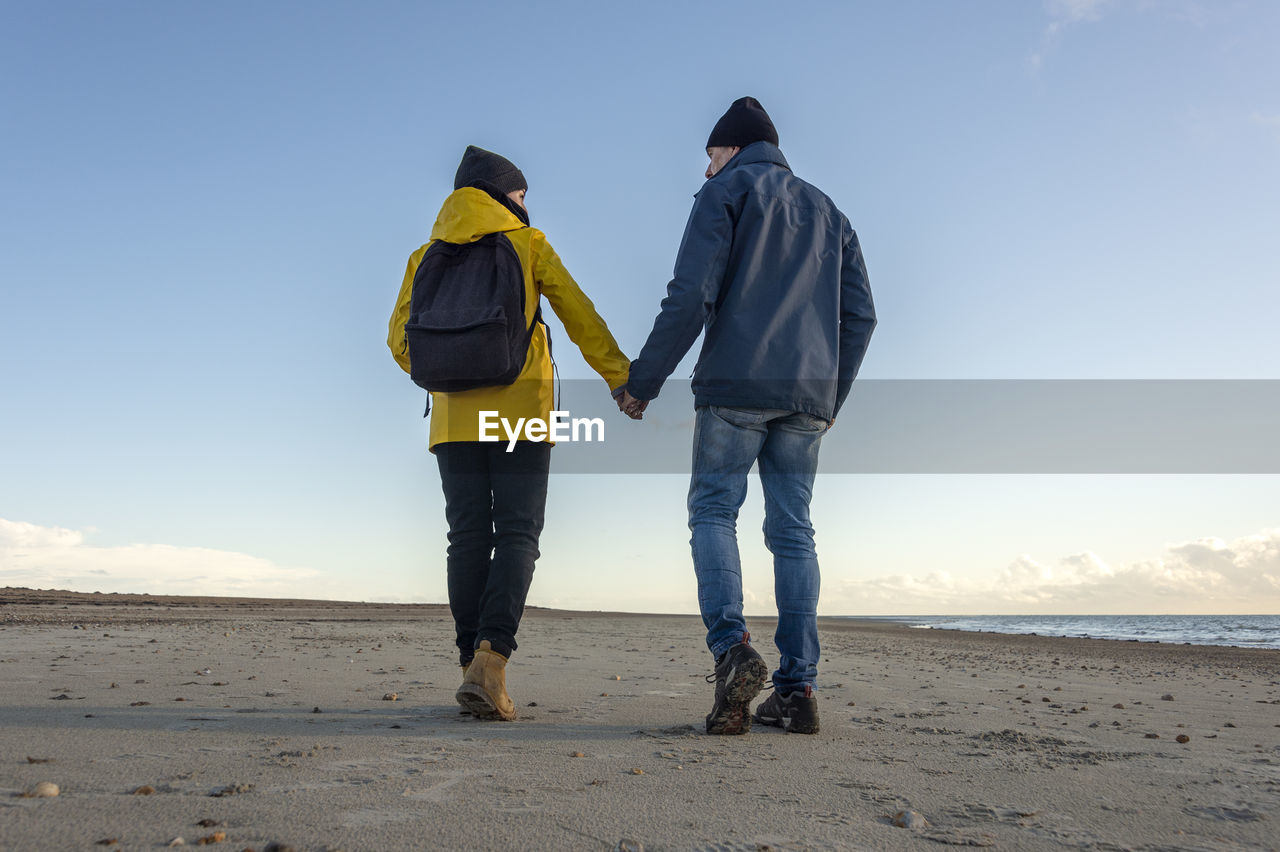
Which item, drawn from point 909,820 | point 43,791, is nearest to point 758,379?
point 909,820

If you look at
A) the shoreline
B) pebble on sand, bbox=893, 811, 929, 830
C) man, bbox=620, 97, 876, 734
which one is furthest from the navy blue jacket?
the shoreline

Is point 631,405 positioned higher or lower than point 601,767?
higher

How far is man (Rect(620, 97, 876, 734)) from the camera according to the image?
9.94 ft

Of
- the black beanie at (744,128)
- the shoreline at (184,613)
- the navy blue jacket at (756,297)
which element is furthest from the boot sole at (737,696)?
the shoreline at (184,613)

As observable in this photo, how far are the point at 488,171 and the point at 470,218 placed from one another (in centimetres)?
34

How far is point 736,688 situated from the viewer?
276cm

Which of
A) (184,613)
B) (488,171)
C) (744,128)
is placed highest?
(744,128)

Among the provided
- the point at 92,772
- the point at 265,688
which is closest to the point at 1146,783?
the point at 92,772

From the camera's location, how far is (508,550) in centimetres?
333

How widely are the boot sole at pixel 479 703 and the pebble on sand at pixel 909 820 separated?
1.65m

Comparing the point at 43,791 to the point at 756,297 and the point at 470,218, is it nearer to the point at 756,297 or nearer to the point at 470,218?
the point at 470,218

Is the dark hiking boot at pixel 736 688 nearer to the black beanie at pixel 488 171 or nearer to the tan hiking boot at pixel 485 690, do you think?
the tan hiking boot at pixel 485 690

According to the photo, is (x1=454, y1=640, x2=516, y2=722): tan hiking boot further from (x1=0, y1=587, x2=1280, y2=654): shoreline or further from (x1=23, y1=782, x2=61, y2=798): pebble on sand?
(x1=0, y1=587, x2=1280, y2=654): shoreline

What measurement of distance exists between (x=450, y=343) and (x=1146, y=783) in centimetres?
270
